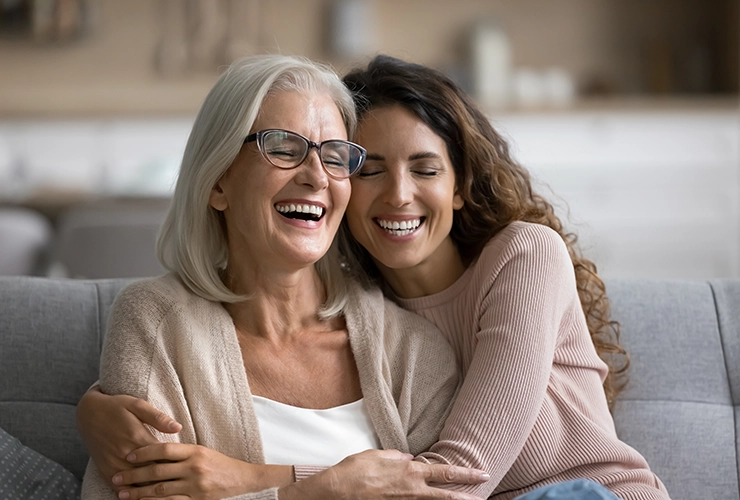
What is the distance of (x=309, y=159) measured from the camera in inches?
64.2

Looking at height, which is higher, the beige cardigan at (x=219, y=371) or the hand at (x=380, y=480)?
the beige cardigan at (x=219, y=371)

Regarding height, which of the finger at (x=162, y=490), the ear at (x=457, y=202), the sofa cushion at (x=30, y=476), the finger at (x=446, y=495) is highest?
the ear at (x=457, y=202)

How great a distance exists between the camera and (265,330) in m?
1.71

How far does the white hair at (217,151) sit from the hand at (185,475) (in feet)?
1.08

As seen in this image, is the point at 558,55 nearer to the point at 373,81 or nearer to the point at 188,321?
the point at 373,81

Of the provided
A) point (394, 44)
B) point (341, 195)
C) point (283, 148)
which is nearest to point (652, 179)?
point (394, 44)

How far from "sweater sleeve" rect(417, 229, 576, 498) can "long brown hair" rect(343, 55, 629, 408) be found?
0.22m

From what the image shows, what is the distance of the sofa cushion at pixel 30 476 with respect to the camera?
165 centimetres

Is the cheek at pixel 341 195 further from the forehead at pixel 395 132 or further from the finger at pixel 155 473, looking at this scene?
the finger at pixel 155 473

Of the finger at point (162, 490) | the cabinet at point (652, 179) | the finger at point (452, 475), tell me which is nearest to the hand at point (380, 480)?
the finger at point (452, 475)

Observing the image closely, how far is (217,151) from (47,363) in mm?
633

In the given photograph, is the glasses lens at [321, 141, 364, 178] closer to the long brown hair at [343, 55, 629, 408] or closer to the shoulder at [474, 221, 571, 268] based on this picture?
the long brown hair at [343, 55, 629, 408]

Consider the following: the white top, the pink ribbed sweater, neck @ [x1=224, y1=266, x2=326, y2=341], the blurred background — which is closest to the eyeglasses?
neck @ [x1=224, y1=266, x2=326, y2=341]

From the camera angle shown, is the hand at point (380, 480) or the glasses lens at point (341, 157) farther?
the glasses lens at point (341, 157)
